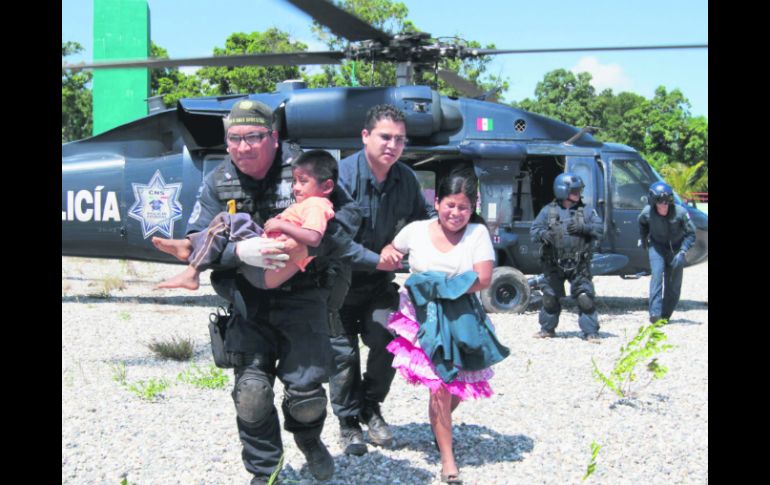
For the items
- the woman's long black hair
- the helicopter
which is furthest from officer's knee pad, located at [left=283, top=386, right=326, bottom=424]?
the helicopter

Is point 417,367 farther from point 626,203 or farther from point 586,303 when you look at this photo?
point 626,203

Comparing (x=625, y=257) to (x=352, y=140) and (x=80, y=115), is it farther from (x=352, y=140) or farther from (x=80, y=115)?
(x=80, y=115)

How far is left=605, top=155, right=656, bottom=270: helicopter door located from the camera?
1066cm

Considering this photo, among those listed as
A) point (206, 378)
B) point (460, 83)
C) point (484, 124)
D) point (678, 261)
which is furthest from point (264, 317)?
point (460, 83)

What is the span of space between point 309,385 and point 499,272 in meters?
6.86

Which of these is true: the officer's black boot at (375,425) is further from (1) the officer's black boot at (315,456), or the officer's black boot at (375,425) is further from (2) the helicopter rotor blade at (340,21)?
(2) the helicopter rotor blade at (340,21)

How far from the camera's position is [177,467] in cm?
404

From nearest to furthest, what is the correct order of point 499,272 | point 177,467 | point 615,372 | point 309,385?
1. point 309,385
2. point 177,467
3. point 615,372
4. point 499,272

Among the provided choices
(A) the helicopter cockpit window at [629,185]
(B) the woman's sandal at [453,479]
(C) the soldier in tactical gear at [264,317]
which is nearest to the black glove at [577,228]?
(A) the helicopter cockpit window at [629,185]

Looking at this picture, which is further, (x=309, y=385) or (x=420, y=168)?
(x=420, y=168)

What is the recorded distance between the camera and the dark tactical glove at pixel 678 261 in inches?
360

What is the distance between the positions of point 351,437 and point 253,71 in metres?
28.7

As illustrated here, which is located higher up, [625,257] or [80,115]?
[80,115]
